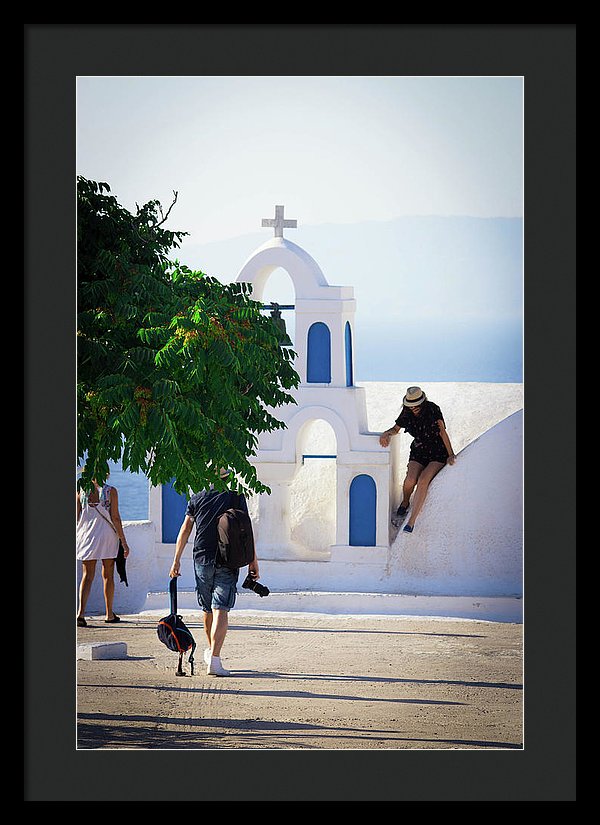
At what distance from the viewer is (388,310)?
22.5 ft

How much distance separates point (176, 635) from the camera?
6.86m

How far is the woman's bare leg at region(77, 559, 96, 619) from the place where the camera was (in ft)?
22.6

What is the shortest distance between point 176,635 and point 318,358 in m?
1.61

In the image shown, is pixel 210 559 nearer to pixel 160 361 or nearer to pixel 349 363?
pixel 349 363

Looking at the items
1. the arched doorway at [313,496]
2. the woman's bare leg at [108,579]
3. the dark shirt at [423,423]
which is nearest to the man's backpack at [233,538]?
the arched doorway at [313,496]

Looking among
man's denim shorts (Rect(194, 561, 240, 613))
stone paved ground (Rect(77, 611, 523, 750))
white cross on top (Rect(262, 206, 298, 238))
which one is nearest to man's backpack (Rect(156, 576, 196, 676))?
stone paved ground (Rect(77, 611, 523, 750))

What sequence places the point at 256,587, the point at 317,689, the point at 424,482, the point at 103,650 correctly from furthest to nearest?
the point at 424,482, the point at 256,587, the point at 103,650, the point at 317,689

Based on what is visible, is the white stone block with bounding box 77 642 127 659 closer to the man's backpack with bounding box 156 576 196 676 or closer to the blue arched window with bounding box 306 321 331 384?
the man's backpack with bounding box 156 576 196 676

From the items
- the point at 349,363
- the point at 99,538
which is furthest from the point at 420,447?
the point at 99,538

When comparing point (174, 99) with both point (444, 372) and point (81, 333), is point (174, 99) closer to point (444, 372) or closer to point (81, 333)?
point (81, 333)

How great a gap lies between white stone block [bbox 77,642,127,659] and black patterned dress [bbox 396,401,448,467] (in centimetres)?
183

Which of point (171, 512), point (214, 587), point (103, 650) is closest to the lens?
point (103, 650)
